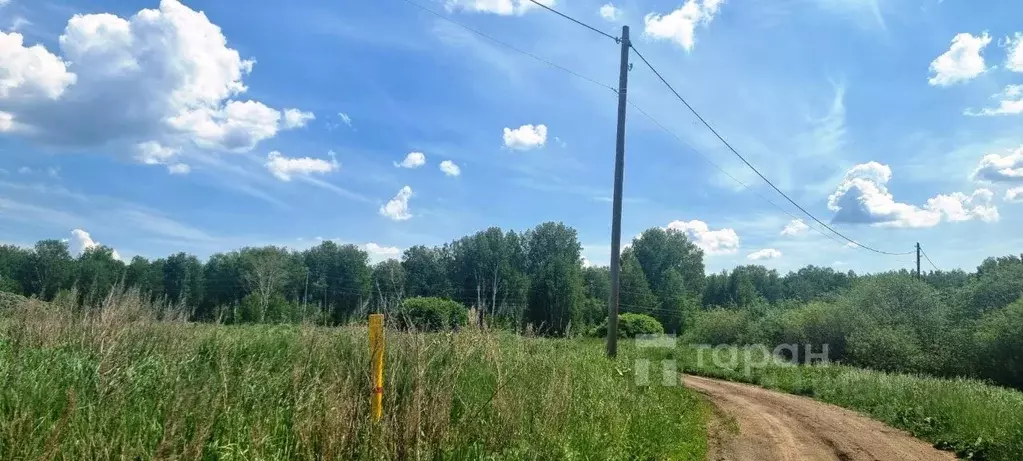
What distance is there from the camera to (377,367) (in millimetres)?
4766

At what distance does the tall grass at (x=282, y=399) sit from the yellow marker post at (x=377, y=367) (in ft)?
0.32

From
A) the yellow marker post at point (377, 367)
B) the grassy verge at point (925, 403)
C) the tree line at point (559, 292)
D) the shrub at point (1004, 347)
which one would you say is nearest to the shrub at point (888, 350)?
the tree line at point (559, 292)

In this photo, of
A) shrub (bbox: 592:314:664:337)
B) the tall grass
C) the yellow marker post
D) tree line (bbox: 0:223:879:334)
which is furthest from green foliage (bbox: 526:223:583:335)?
the yellow marker post

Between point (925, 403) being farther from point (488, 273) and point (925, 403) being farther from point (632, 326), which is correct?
point (488, 273)

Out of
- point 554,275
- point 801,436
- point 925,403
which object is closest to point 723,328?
point 554,275

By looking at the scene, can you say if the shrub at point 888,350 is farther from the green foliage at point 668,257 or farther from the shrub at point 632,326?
the green foliage at point 668,257

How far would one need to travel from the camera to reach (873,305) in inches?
1252

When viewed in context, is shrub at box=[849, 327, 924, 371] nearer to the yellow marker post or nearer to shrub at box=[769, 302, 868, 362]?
shrub at box=[769, 302, 868, 362]

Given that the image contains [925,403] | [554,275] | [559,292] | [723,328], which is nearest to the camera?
[925,403]

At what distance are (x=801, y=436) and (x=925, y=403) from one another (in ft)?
15.6

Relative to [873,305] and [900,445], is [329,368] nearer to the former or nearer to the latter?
[900,445]

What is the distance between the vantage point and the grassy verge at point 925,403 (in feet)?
32.3

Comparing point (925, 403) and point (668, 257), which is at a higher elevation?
point (668, 257)
